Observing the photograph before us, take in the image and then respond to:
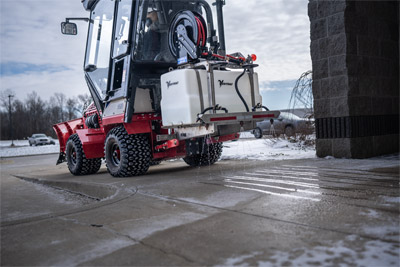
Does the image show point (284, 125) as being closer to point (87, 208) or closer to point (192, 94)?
point (192, 94)

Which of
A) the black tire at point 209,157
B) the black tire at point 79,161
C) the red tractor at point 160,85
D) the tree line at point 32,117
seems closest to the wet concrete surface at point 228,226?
the red tractor at point 160,85

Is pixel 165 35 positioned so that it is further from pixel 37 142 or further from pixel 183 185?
pixel 37 142

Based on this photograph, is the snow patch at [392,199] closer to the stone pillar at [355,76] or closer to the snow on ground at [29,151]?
the stone pillar at [355,76]

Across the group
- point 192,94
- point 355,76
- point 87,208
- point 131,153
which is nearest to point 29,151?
point 131,153

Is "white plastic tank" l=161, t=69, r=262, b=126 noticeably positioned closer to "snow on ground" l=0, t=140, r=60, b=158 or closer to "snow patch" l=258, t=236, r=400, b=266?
"snow patch" l=258, t=236, r=400, b=266

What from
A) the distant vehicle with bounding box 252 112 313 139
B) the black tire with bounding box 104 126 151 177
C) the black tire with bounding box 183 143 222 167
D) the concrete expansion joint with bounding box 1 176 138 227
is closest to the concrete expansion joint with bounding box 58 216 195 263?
the concrete expansion joint with bounding box 1 176 138 227

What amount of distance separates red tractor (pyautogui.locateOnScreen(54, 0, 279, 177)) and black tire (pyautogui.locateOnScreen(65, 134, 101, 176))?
Result: 0.37 metres

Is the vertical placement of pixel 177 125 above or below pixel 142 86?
below

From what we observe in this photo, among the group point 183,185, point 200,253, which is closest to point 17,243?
point 200,253

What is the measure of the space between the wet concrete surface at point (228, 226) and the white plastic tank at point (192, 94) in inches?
46.9

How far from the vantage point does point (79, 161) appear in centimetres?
823

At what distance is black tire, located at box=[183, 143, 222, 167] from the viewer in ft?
25.9

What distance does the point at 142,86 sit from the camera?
6.60 metres

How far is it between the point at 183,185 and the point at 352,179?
2.23 metres
